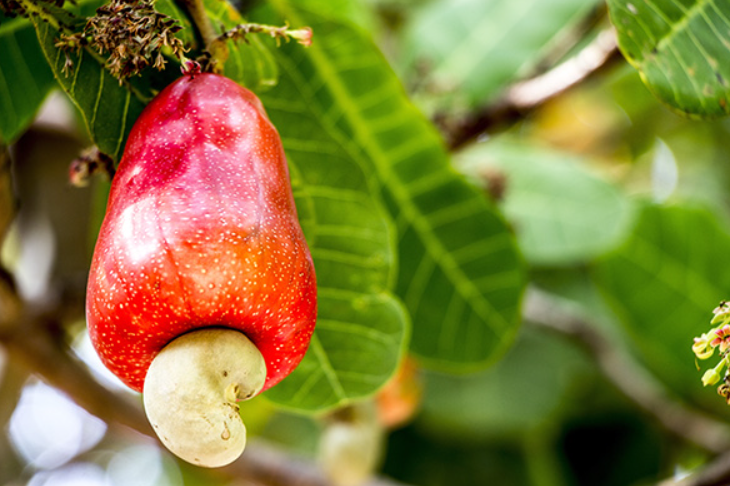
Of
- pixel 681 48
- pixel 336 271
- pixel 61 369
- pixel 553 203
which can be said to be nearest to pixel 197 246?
pixel 336 271

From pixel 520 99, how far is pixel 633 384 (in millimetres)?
770

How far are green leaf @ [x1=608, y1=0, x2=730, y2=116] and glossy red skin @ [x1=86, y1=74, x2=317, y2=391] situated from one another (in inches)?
14.6

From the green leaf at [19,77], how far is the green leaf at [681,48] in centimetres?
68

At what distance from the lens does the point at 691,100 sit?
85cm

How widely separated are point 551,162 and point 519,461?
2.96 feet

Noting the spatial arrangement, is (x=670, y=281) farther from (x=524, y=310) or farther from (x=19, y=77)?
(x=19, y=77)

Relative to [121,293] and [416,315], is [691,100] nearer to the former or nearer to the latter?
[121,293]

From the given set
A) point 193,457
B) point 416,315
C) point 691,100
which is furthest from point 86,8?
point 416,315

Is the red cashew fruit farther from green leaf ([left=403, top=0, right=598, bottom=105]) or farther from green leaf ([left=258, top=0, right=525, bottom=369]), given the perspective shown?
green leaf ([left=403, top=0, right=598, bottom=105])

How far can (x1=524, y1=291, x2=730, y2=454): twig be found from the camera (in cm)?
201

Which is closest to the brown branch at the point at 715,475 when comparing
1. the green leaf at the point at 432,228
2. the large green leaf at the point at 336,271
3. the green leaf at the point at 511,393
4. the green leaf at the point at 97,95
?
the green leaf at the point at 432,228

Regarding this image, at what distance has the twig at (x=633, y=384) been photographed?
201 centimetres

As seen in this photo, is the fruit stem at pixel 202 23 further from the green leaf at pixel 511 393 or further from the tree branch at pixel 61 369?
the green leaf at pixel 511 393

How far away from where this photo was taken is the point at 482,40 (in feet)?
7.38
